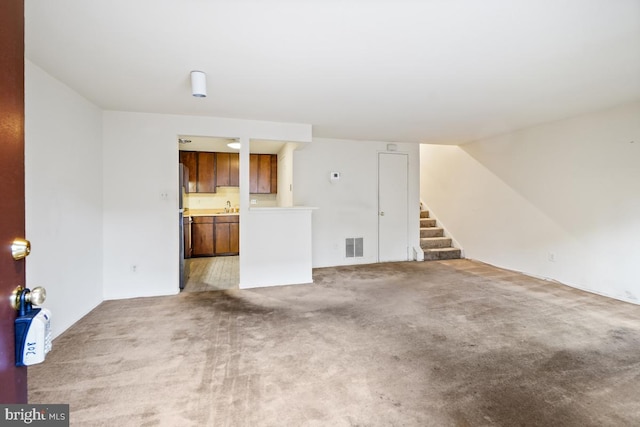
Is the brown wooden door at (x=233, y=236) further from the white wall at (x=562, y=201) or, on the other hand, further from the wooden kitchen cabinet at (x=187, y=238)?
the white wall at (x=562, y=201)

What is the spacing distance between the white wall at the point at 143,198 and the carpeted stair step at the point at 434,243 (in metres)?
4.56

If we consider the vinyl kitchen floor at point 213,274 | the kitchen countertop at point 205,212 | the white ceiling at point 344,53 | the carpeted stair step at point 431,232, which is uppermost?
the white ceiling at point 344,53

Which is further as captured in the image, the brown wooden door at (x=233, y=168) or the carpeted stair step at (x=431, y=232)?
the brown wooden door at (x=233, y=168)

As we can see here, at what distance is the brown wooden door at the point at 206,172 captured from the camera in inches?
261

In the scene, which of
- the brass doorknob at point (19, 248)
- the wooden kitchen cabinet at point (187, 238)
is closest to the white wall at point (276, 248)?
the wooden kitchen cabinet at point (187, 238)

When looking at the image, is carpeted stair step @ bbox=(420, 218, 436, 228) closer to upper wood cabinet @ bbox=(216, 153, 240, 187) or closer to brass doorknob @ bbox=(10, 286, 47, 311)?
upper wood cabinet @ bbox=(216, 153, 240, 187)

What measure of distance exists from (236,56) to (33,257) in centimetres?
235

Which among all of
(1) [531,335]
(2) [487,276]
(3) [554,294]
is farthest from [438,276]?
(1) [531,335]

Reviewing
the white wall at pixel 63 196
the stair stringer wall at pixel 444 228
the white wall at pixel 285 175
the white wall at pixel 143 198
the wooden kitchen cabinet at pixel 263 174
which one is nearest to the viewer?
the white wall at pixel 63 196

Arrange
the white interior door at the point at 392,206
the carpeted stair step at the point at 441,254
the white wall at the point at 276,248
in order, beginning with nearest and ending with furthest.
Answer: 1. the white wall at the point at 276,248
2. the white interior door at the point at 392,206
3. the carpeted stair step at the point at 441,254

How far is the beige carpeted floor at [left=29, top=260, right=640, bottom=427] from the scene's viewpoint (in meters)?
1.79

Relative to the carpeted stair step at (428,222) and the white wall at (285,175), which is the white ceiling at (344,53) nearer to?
the white wall at (285,175)

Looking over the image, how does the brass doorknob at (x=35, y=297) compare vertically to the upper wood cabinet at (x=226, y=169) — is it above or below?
below

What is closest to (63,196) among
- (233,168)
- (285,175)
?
(285,175)
